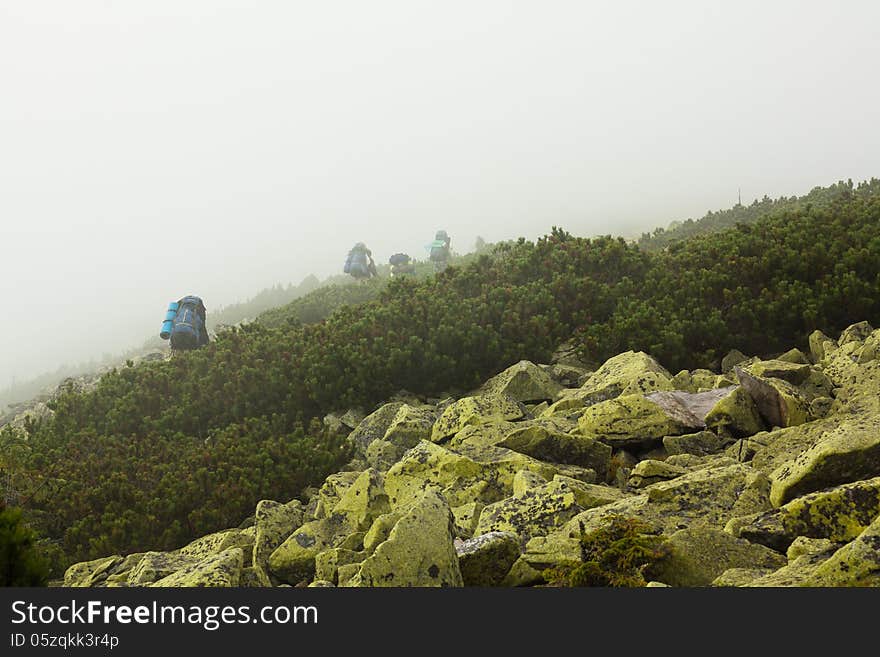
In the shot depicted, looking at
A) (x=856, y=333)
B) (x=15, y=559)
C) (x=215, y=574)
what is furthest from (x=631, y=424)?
(x=15, y=559)

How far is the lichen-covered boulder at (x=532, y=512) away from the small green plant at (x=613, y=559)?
1.04 meters

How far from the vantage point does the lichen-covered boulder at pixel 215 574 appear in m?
5.23

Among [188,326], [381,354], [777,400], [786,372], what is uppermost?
[188,326]

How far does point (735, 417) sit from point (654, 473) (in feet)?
4.78

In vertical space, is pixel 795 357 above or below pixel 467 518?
above

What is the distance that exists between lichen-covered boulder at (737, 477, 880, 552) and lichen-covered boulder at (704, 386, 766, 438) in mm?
2774

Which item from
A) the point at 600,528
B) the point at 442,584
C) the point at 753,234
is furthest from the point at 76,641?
the point at 753,234

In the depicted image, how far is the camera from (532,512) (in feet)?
20.6

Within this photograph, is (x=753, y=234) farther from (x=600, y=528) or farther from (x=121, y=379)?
(x=121, y=379)

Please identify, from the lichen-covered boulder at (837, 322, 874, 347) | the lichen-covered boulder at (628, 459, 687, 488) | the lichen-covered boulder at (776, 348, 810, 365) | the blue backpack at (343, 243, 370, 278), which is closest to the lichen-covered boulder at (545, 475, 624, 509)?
the lichen-covered boulder at (628, 459, 687, 488)

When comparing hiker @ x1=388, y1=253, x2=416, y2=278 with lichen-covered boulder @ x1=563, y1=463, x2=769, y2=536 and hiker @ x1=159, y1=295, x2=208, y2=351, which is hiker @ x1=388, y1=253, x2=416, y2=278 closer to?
hiker @ x1=159, y1=295, x2=208, y2=351

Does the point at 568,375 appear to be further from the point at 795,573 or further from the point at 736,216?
the point at 736,216

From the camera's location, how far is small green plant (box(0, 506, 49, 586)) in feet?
14.6

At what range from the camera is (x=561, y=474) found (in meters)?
7.21
